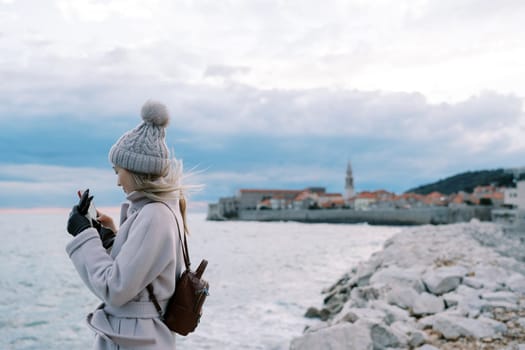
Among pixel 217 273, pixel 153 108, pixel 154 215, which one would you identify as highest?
pixel 153 108

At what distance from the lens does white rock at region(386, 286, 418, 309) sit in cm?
605

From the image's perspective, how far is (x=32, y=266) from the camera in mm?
18469

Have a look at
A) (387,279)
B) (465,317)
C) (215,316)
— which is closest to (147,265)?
(465,317)

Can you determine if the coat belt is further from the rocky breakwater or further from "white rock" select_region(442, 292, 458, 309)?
"white rock" select_region(442, 292, 458, 309)

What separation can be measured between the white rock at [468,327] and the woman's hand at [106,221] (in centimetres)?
367

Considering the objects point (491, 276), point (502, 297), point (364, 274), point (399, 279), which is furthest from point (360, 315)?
point (364, 274)

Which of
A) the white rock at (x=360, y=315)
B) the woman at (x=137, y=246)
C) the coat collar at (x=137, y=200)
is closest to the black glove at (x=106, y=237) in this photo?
the woman at (x=137, y=246)

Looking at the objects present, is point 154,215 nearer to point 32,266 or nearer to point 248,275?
point 248,275

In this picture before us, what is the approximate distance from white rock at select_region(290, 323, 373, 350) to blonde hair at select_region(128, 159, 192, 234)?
279 centimetres

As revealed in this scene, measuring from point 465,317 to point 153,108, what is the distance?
166 inches

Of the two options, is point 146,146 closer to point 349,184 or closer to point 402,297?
point 402,297

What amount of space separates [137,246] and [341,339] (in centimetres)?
298

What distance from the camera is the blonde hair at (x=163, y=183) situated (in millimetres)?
1718

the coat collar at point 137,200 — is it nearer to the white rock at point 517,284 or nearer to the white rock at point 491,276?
the white rock at point 517,284
